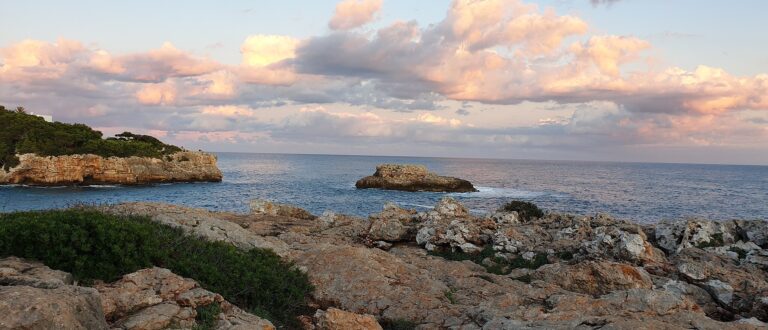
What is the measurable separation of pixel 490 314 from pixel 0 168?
9533 cm

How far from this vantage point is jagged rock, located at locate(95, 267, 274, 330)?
795 cm

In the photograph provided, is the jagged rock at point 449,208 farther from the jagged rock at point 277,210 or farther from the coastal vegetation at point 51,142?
the coastal vegetation at point 51,142

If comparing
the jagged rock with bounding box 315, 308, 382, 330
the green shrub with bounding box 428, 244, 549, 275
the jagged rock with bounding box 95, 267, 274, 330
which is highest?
the jagged rock with bounding box 95, 267, 274, 330

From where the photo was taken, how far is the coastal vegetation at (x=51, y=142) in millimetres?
80438

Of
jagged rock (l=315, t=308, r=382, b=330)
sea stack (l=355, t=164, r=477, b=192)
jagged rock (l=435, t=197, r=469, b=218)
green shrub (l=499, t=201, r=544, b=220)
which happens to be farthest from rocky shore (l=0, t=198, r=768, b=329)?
sea stack (l=355, t=164, r=477, b=192)

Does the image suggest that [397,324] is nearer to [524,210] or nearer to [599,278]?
[599,278]

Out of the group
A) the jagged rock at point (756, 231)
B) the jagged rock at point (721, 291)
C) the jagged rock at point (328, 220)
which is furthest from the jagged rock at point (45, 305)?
the jagged rock at point (756, 231)

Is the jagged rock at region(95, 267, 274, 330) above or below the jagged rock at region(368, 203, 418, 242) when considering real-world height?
above

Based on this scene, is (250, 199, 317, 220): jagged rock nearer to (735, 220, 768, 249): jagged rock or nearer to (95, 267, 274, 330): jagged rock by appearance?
(95, 267, 274, 330): jagged rock

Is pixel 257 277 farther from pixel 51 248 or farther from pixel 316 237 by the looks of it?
pixel 316 237

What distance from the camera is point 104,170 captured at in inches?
3369

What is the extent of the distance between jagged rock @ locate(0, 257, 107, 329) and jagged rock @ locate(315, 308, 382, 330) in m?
4.26

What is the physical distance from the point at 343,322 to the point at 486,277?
22.2 feet

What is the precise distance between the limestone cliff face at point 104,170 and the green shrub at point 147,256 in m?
83.1
